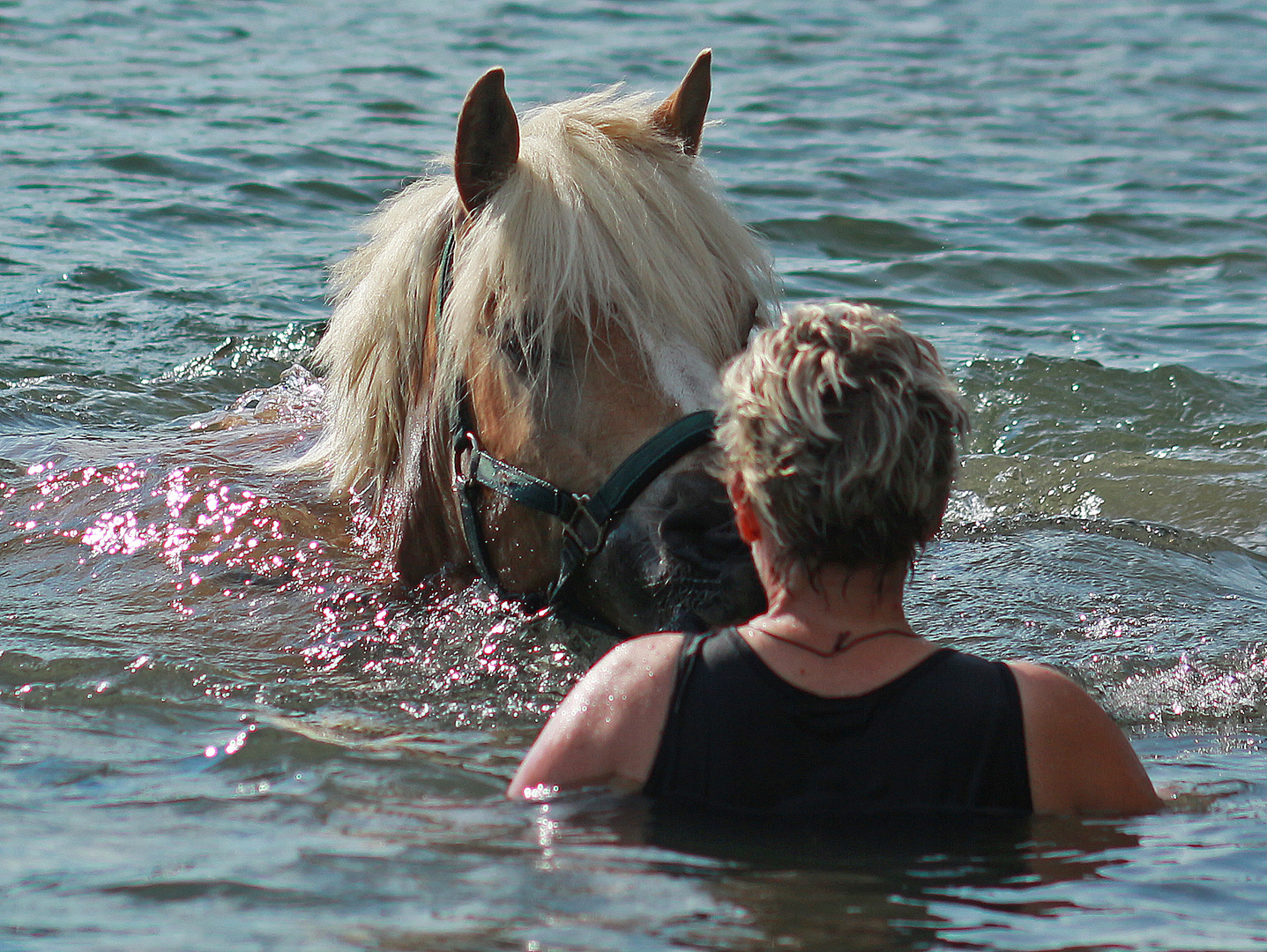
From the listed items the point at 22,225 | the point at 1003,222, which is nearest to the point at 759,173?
the point at 1003,222

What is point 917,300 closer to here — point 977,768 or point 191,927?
point 977,768

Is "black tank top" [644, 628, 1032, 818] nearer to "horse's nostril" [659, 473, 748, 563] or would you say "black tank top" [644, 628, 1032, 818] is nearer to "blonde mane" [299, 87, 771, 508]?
"horse's nostril" [659, 473, 748, 563]

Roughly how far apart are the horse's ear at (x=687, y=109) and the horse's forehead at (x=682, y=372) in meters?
0.71

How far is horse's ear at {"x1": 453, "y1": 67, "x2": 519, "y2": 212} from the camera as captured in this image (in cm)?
317

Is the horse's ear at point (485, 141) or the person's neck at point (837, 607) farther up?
the horse's ear at point (485, 141)

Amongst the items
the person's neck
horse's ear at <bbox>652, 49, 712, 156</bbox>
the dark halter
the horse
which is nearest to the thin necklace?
the person's neck

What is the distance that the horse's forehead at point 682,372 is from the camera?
2.92m

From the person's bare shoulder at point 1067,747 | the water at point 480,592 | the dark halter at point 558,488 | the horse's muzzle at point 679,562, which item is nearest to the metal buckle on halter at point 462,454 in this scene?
the dark halter at point 558,488

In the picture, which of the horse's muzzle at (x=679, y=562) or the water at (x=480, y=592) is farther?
the horse's muzzle at (x=679, y=562)

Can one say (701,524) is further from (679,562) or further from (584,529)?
(584,529)

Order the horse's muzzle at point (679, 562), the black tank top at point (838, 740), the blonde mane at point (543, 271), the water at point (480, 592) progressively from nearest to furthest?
the water at point (480, 592), the black tank top at point (838, 740), the horse's muzzle at point (679, 562), the blonde mane at point (543, 271)

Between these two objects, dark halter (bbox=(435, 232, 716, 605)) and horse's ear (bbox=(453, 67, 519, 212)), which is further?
horse's ear (bbox=(453, 67, 519, 212))

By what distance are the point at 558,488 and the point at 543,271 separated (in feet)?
1.54

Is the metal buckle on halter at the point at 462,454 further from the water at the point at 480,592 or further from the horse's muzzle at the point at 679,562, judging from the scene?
the horse's muzzle at the point at 679,562
